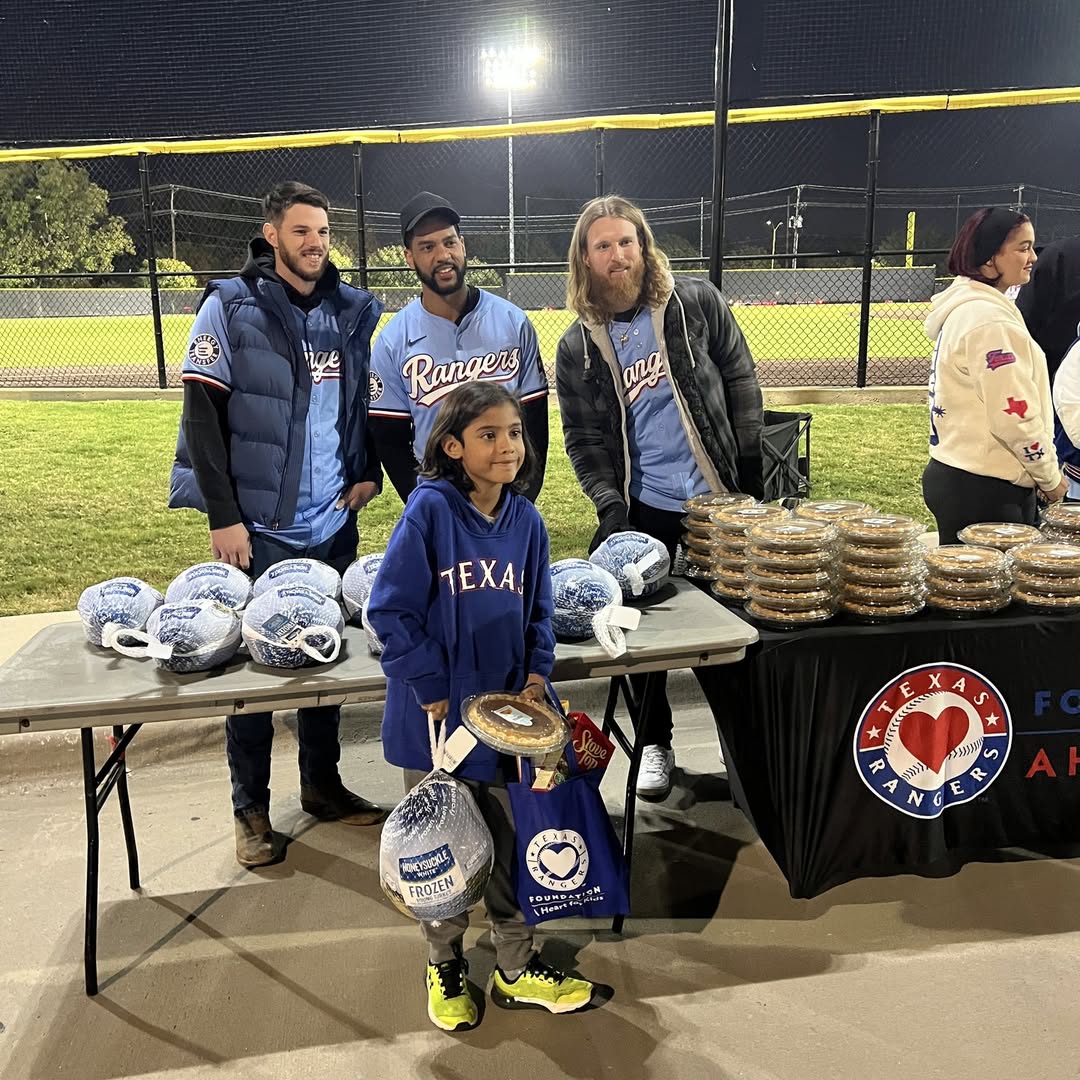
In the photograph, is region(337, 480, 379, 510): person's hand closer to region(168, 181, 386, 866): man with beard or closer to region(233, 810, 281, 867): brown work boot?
region(168, 181, 386, 866): man with beard

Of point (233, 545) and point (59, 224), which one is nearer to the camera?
point (233, 545)

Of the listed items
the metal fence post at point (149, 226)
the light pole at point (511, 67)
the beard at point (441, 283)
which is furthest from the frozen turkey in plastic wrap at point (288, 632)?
the light pole at point (511, 67)

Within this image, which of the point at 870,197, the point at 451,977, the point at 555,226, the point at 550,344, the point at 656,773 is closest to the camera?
the point at 451,977

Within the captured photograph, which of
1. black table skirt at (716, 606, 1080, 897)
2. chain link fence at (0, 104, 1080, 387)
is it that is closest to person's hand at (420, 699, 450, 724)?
black table skirt at (716, 606, 1080, 897)

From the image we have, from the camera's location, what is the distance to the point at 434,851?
6.47 ft

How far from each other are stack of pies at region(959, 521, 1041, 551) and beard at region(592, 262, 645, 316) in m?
1.17

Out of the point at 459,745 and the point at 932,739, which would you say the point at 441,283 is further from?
the point at 932,739

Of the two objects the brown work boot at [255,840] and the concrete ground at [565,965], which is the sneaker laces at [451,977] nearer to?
the concrete ground at [565,965]

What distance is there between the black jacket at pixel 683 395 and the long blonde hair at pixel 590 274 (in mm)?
47

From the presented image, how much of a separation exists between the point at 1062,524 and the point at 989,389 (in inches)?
17.9

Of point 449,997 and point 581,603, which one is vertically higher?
point 581,603

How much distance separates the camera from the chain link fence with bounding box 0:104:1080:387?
38.4 ft

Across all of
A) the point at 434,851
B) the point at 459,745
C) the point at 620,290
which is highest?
the point at 620,290

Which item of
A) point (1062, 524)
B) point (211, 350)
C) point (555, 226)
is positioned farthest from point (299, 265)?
point (555, 226)
